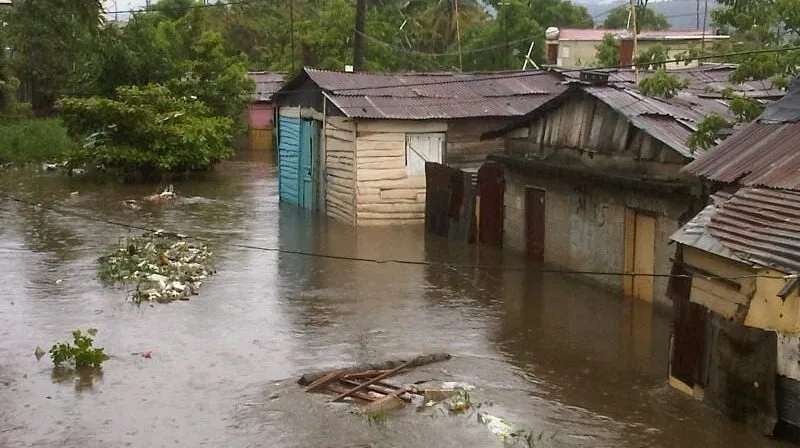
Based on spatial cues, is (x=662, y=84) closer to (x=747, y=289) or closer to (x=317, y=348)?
(x=747, y=289)

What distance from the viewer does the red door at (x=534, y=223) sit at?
1773 centimetres

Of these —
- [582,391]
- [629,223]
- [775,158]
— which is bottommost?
[582,391]

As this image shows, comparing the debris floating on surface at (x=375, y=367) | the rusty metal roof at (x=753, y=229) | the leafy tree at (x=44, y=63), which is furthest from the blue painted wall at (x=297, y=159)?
the rusty metal roof at (x=753, y=229)

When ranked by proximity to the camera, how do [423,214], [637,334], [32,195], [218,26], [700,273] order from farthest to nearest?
1. [218,26]
2. [32,195]
3. [423,214]
4. [637,334]
5. [700,273]

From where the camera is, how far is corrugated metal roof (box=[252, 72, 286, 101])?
40031mm

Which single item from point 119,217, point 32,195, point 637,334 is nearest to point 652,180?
point 637,334

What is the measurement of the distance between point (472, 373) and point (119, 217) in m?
13.9

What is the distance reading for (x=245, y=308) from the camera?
14.6 m

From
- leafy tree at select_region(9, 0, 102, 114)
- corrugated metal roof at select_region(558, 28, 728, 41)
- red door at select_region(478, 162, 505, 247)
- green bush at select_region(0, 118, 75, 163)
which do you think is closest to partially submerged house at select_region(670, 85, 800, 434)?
red door at select_region(478, 162, 505, 247)

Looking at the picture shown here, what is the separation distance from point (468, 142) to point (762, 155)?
12.2 m

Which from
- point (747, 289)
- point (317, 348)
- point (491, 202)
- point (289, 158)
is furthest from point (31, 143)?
point (747, 289)

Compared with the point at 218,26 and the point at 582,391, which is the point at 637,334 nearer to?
the point at 582,391

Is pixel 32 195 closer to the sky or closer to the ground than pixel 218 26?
closer to the ground

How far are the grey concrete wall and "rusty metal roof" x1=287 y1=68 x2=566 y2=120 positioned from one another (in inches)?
162
